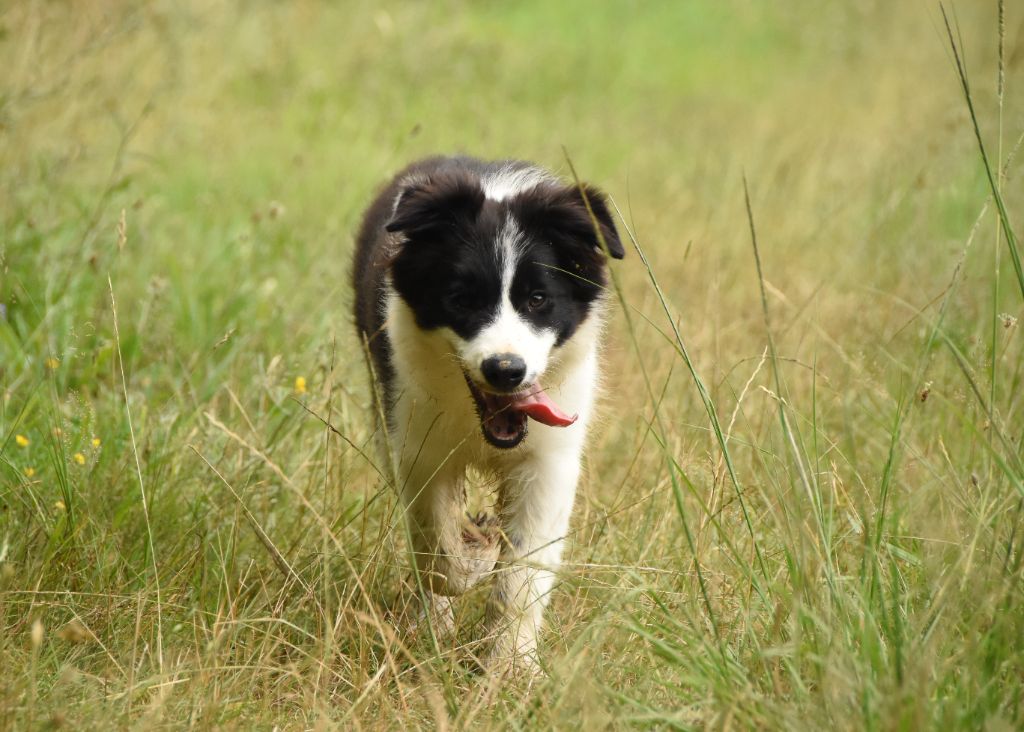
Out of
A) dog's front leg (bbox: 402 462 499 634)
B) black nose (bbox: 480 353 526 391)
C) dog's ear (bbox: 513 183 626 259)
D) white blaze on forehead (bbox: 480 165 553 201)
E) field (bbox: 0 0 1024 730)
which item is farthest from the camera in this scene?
white blaze on forehead (bbox: 480 165 553 201)

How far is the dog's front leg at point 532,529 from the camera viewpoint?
339 centimetres

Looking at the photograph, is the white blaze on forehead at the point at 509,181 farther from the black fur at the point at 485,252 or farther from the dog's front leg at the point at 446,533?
the dog's front leg at the point at 446,533

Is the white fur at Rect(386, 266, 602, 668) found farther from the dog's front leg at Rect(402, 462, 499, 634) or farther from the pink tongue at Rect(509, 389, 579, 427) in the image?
the pink tongue at Rect(509, 389, 579, 427)

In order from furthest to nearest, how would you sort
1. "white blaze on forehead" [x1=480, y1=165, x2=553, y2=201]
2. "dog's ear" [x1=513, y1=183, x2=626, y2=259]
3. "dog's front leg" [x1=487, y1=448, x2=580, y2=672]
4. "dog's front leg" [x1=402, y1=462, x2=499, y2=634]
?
"white blaze on forehead" [x1=480, y1=165, x2=553, y2=201], "dog's front leg" [x1=402, y1=462, x2=499, y2=634], "dog's ear" [x1=513, y1=183, x2=626, y2=259], "dog's front leg" [x1=487, y1=448, x2=580, y2=672]

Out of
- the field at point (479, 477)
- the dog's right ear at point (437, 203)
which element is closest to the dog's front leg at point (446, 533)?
the field at point (479, 477)

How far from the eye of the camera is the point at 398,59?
31.4 ft

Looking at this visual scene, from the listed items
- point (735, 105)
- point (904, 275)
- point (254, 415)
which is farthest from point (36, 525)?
point (735, 105)

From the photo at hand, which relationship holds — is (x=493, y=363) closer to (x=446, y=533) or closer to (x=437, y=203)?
(x=437, y=203)

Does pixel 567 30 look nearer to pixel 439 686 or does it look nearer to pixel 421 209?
pixel 421 209

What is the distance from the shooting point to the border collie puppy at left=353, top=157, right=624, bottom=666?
3396 mm

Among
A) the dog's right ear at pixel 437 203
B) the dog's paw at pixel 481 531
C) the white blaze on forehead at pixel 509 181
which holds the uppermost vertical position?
the dog's right ear at pixel 437 203

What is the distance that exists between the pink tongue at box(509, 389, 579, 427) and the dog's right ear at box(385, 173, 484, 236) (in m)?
0.60

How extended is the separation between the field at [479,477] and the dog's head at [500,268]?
384 mm

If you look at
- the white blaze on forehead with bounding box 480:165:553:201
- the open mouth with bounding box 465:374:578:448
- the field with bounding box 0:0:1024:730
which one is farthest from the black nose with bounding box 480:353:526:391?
the white blaze on forehead with bounding box 480:165:553:201
